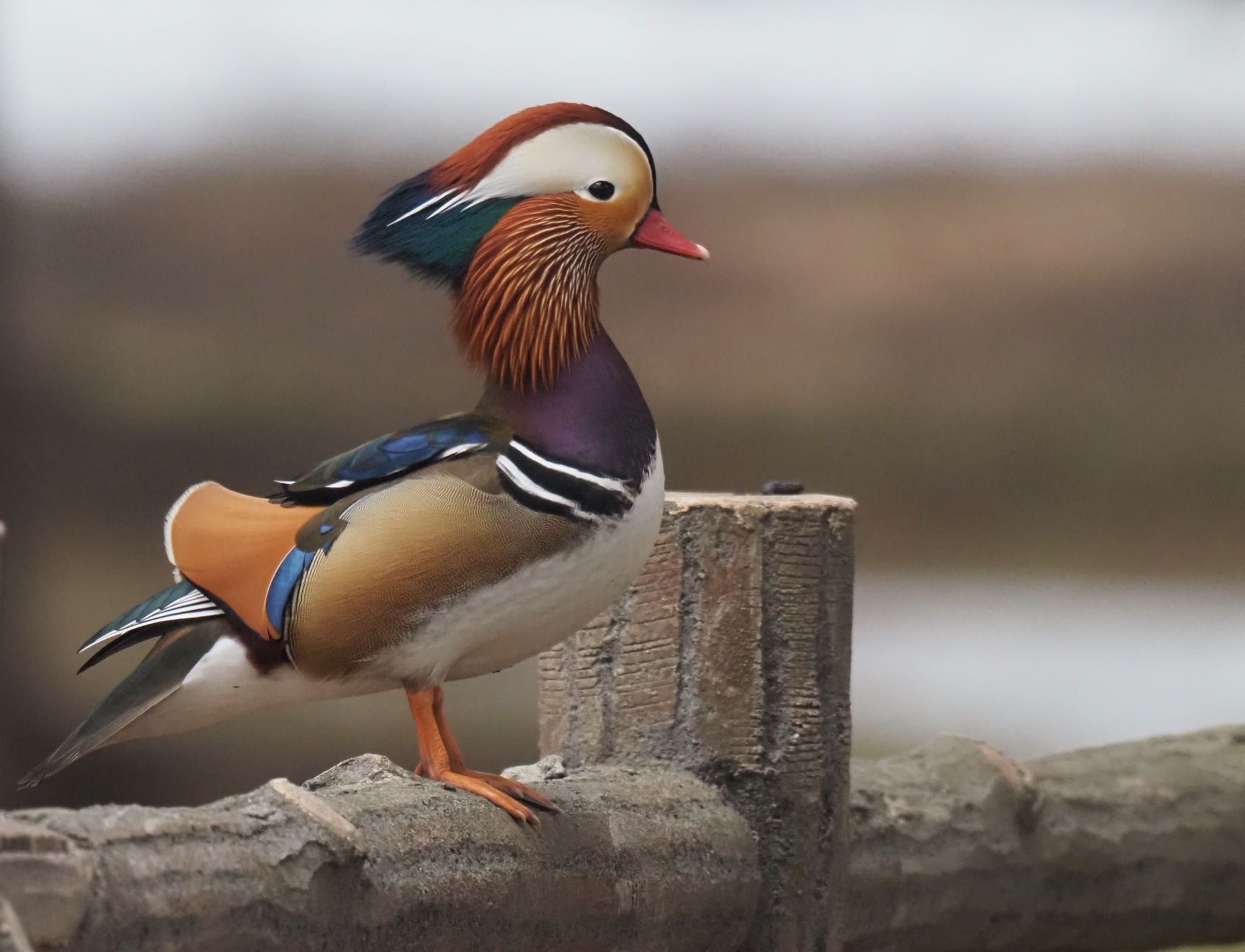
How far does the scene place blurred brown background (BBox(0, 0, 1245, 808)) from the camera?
217 cm

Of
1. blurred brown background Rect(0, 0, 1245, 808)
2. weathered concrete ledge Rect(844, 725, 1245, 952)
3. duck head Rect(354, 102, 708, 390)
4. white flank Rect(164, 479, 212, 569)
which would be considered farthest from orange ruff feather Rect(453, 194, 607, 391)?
blurred brown background Rect(0, 0, 1245, 808)

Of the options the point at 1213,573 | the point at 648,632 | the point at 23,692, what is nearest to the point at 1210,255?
the point at 1213,573

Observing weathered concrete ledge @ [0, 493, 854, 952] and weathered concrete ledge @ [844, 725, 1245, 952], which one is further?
weathered concrete ledge @ [844, 725, 1245, 952]

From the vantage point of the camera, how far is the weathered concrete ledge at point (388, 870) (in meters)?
0.73

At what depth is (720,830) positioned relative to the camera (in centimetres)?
115

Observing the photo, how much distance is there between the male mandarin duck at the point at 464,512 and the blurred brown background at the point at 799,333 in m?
1.19

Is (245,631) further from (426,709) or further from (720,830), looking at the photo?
(720,830)

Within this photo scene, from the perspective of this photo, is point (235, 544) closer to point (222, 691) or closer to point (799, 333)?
point (222, 691)

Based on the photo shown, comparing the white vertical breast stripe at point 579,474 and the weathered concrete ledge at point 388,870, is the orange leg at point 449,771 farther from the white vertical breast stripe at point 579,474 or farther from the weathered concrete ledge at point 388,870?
the white vertical breast stripe at point 579,474

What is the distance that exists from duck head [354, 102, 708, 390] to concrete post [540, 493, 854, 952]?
255 mm

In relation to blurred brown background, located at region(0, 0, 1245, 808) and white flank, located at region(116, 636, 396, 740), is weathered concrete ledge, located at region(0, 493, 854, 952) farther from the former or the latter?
blurred brown background, located at region(0, 0, 1245, 808)

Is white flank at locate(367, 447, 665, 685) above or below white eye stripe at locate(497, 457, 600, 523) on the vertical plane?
below

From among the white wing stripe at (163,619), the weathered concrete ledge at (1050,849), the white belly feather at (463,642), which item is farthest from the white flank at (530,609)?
the weathered concrete ledge at (1050,849)

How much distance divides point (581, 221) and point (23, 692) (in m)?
1.57
